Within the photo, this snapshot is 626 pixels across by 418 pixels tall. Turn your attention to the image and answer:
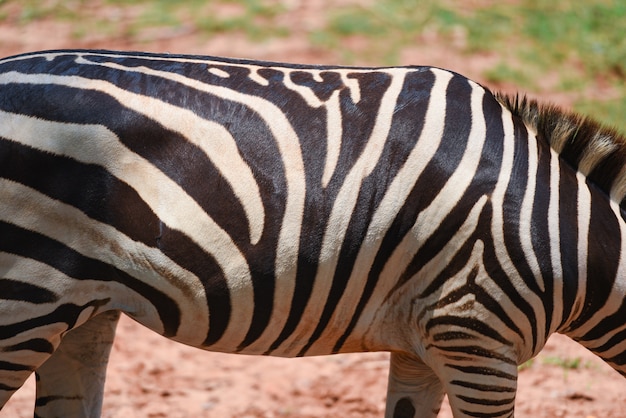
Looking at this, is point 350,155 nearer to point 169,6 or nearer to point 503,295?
point 503,295

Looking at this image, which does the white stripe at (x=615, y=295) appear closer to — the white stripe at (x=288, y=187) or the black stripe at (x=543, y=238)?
the black stripe at (x=543, y=238)

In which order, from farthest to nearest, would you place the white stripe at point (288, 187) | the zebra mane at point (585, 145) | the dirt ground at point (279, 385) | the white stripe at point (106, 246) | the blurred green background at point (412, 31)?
the blurred green background at point (412, 31) < the dirt ground at point (279, 385) < the zebra mane at point (585, 145) < the white stripe at point (288, 187) < the white stripe at point (106, 246)

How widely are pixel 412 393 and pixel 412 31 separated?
6.25m

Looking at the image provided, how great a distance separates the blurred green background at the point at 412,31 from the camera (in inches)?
348

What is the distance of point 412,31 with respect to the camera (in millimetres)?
9430

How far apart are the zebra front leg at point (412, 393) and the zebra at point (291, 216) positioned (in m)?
0.42

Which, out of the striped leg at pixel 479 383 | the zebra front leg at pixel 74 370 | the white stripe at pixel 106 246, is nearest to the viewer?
the white stripe at pixel 106 246

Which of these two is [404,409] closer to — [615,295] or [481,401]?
[481,401]

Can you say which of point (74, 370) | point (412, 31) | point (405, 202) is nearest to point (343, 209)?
point (405, 202)

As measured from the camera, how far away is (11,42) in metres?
9.20

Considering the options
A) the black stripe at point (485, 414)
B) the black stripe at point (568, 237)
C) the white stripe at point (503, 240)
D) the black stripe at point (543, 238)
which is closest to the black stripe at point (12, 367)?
the black stripe at point (485, 414)

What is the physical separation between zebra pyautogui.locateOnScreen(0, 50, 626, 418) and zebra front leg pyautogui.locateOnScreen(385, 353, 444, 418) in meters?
0.42

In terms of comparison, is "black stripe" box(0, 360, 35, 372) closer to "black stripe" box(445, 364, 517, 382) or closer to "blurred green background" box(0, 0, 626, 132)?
"black stripe" box(445, 364, 517, 382)

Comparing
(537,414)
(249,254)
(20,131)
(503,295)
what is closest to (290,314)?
(249,254)
